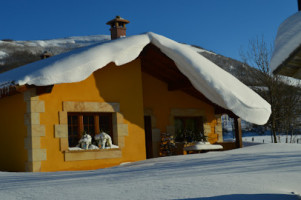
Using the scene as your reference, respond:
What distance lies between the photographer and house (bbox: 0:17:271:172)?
836 centimetres

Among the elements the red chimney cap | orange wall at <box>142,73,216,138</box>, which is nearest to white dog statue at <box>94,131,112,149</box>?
orange wall at <box>142,73,216,138</box>

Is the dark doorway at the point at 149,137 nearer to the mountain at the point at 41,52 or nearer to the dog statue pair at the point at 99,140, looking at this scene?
the dog statue pair at the point at 99,140

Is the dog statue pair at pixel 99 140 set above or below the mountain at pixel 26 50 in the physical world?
below

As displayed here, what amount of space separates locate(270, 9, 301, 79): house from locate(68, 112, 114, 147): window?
6.32 metres

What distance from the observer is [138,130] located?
9953 millimetres

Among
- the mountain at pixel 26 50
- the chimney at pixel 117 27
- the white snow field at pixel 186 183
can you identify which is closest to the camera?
the white snow field at pixel 186 183

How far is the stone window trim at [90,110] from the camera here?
8.73 m

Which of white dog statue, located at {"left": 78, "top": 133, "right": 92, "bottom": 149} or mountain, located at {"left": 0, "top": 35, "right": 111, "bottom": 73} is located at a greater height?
mountain, located at {"left": 0, "top": 35, "right": 111, "bottom": 73}

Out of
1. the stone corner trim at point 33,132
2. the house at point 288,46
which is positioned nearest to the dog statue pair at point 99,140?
the stone corner trim at point 33,132

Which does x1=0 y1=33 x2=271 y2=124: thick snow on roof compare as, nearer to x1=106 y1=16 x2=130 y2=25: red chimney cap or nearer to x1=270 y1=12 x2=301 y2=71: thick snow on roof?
x1=106 y1=16 x2=130 y2=25: red chimney cap

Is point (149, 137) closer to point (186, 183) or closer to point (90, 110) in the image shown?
point (90, 110)

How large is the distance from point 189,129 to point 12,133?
5.28 meters

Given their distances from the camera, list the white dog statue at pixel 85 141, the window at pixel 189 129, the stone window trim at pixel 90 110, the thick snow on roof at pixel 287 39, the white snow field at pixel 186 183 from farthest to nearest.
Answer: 1. the window at pixel 189 129
2. the white dog statue at pixel 85 141
3. the stone window trim at pixel 90 110
4. the white snow field at pixel 186 183
5. the thick snow on roof at pixel 287 39

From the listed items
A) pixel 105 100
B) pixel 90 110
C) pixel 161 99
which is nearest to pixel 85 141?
A: pixel 90 110
